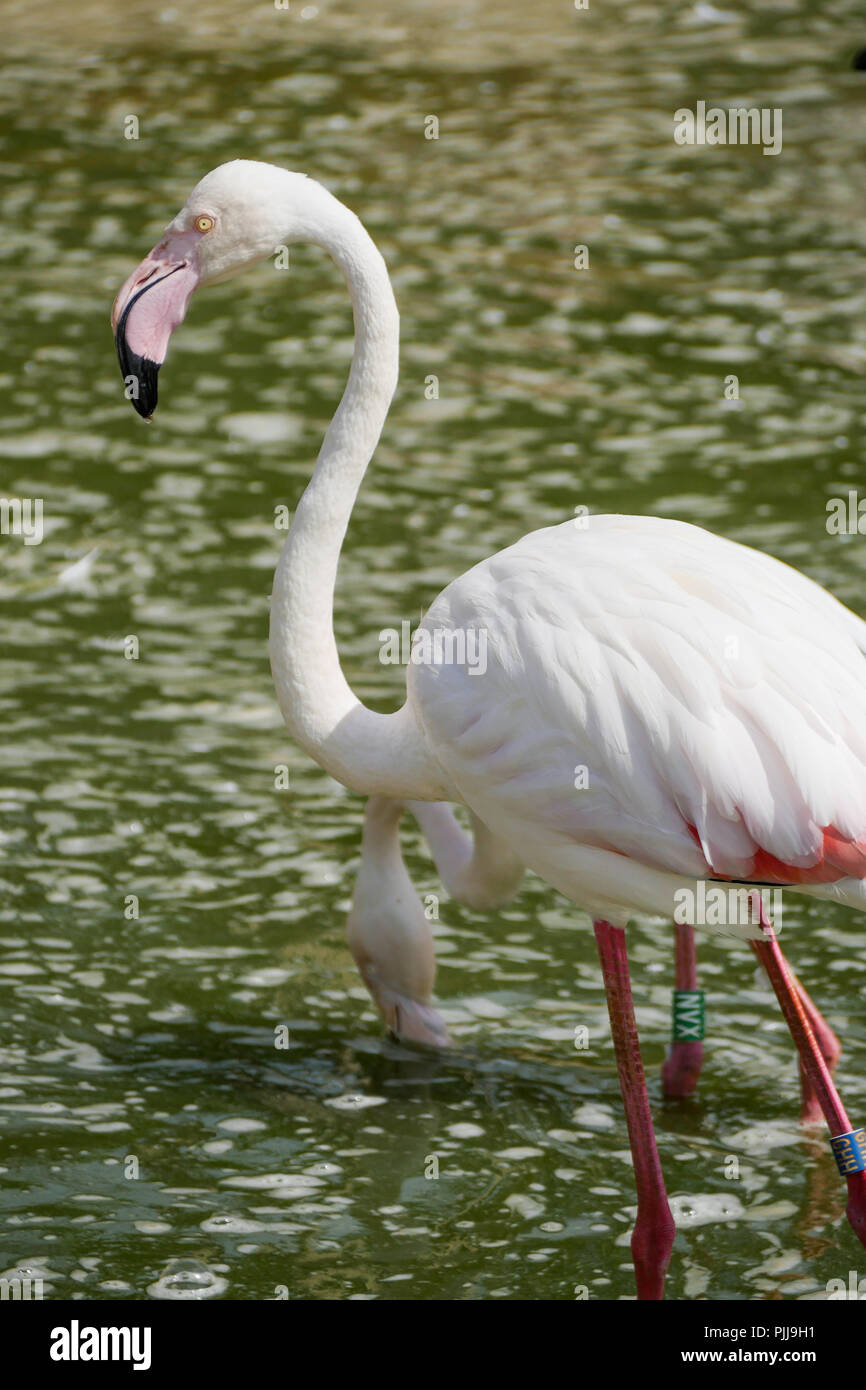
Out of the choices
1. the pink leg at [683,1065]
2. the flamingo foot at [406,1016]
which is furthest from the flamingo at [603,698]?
the flamingo foot at [406,1016]

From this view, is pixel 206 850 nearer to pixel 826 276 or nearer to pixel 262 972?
pixel 262 972

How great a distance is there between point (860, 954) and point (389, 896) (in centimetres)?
142

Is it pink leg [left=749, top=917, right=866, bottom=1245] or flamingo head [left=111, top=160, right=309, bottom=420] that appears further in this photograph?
flamingo head [left=111, top=160, right=309, bottom=420]

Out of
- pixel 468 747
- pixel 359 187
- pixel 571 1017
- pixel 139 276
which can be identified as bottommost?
pixel 571 1017

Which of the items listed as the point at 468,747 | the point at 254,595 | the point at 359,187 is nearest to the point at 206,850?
the point at 254,595

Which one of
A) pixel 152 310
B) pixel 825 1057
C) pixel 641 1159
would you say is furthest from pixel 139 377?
pixel 825 1057

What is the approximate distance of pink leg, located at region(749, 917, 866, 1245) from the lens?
407cm

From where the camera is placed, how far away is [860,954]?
18.8 feet

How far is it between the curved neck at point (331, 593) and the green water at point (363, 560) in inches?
42.2

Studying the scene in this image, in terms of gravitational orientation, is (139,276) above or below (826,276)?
below

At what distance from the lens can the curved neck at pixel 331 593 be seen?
14.5 ft

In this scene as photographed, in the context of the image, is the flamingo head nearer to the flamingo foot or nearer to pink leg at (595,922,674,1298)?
pink leg at (595,922,674,1298)

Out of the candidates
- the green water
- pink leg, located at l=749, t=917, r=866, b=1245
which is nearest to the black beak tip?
pink leg, located at l=749, t=917, r=866, b=1245

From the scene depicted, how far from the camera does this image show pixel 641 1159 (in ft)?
13.6
